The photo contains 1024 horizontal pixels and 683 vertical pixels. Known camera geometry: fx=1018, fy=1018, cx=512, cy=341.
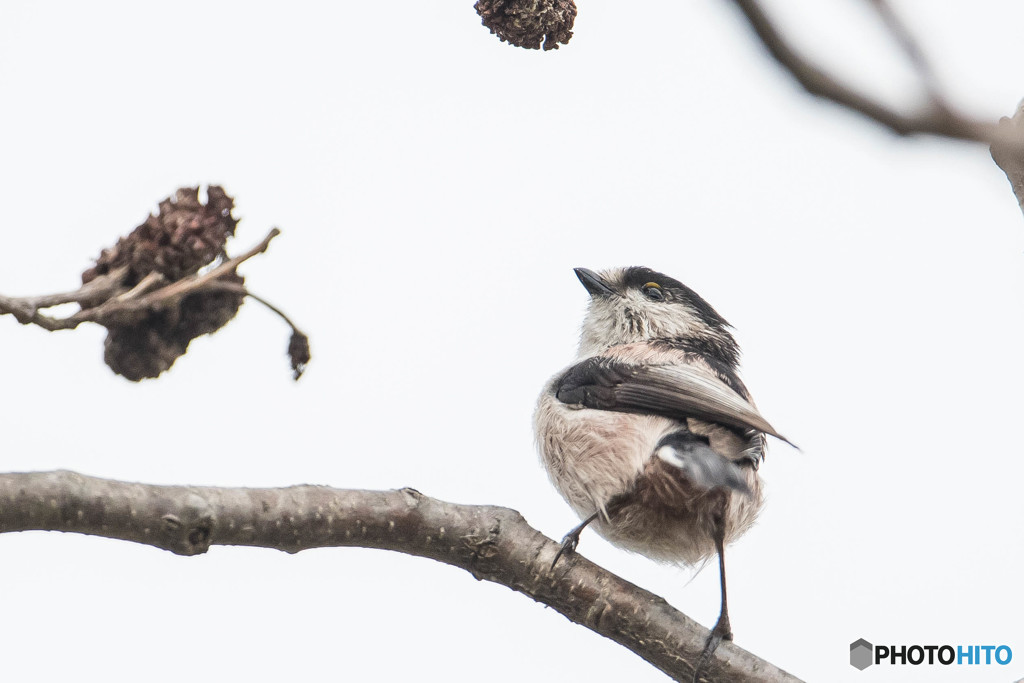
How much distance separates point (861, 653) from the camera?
4051 mm

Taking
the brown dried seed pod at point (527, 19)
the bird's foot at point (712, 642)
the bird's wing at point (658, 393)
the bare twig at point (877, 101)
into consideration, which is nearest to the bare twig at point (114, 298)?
the brown dried seed pod at point (527, 19)

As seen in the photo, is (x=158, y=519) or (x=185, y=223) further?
(x=158, y=519)

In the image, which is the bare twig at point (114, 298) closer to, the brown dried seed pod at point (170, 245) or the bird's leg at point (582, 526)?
the brown dried seed pod at point (170, 245)

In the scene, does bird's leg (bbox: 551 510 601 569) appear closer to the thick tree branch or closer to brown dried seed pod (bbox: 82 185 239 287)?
the thick tree branch

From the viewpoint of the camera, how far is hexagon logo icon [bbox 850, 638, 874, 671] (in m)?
4.01

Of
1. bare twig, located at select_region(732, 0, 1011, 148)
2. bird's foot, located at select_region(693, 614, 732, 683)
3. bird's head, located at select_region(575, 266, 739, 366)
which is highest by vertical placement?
bird's head, located at select_region(575, 266, 739, 366)

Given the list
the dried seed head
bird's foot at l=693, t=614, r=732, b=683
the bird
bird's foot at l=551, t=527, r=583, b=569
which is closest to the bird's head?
the bird

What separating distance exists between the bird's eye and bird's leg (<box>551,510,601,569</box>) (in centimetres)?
167

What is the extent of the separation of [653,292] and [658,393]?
1300mm

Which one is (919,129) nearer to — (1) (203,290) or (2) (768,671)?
(1) (203,290)

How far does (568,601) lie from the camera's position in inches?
122

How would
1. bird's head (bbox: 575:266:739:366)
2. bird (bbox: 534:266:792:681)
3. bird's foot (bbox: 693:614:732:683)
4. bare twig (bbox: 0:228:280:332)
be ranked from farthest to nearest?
bird's head (bbox: 575:266:739:366) → bird (bbox: 534:266:792:681) → bird's foot (bbox: 693:614:732:683) → bare twig (bbox: 0:228:280:332)

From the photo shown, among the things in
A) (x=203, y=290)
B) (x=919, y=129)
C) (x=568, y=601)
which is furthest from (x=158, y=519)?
(x=919, y=129)

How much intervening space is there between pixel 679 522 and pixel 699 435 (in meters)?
0.32
